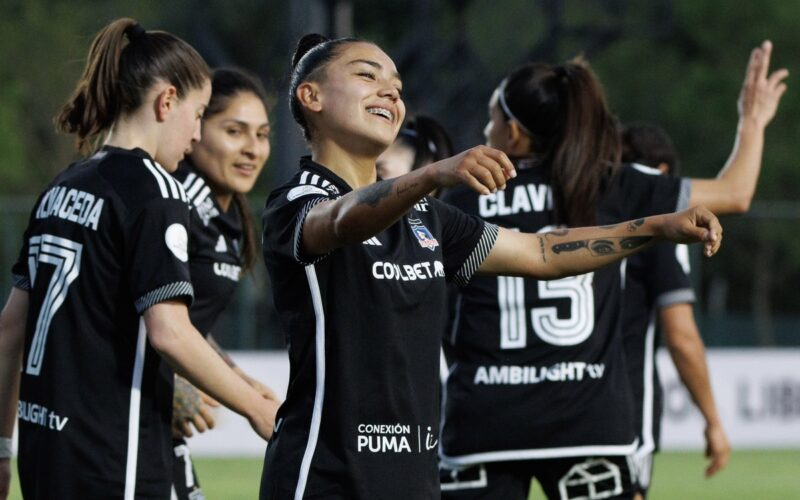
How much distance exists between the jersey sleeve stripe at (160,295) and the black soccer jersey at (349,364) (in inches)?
13.5

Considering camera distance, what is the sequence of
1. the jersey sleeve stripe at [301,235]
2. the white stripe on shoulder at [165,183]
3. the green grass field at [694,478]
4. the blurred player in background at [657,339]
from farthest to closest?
the green grass field at [694,478]
the blurred player in background at [657,339]
the white stripe on shoulder at [165,183]
the jersey sleeve stripe at [301,235]

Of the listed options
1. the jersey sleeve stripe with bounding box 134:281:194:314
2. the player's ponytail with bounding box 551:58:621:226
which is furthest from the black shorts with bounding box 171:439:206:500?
the player's ponytail with bounding box 551:58:621:226

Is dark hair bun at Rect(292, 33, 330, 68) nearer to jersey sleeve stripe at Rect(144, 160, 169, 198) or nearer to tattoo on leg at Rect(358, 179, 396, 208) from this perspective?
jersey sleeve stripe at Rect(144, 160, 169, 198)

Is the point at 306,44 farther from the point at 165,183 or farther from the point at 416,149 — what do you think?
the point at 416,149

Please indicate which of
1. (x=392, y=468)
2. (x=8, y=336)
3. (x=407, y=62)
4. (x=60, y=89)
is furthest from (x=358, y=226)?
(x=60, y=89)

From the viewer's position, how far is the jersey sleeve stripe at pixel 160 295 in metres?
4.09

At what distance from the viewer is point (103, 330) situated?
4.17 meters

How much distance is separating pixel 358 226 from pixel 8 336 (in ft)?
4.74

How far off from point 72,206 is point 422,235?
996 mm

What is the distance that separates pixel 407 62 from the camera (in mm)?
24844

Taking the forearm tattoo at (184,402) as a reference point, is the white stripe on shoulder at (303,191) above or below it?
above

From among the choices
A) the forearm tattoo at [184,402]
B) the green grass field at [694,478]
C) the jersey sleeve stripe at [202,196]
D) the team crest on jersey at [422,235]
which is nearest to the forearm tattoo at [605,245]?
the team crest on jersey at [422,235]

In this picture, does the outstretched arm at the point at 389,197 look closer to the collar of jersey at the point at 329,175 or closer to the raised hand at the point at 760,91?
the collar of jersey at the point at 329,175

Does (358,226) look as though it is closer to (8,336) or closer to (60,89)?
(8,336)
